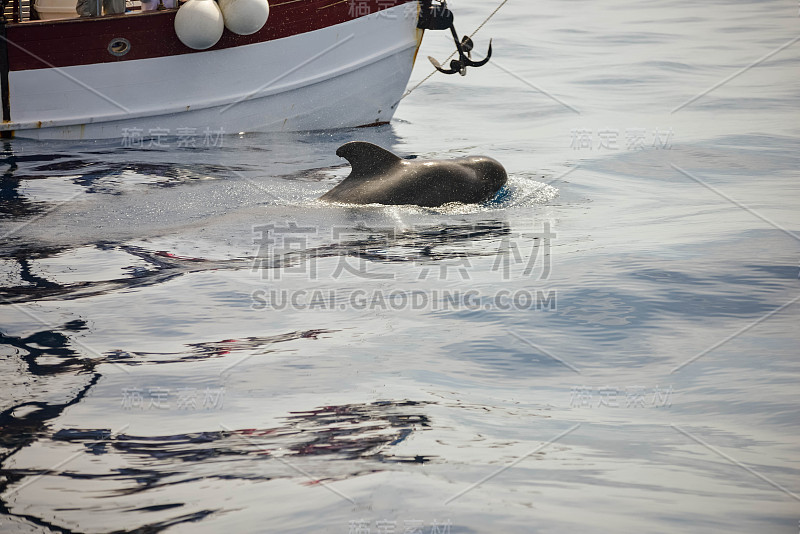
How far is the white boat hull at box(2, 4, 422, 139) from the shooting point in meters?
14.2

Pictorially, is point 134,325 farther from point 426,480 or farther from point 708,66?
point 708,66

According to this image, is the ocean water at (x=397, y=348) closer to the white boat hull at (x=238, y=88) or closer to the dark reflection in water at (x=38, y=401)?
the dark reflection in water at (x=38, y=401)

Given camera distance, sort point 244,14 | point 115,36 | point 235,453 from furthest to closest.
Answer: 1. point 244,14
2. point 115,36
3. point 235,453

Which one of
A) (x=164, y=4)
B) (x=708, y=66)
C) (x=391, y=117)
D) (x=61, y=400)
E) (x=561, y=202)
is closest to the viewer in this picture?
(x=61, y=400)

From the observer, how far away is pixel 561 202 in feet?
34.5

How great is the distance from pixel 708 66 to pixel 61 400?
64.4 feet

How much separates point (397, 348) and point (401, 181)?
13.9ft

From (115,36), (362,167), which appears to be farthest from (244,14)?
(362,167)

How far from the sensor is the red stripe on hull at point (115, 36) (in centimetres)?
1362

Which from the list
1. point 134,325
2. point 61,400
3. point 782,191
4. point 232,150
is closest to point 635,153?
point 782,191

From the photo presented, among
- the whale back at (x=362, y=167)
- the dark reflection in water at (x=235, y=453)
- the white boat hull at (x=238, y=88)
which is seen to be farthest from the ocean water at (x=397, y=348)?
the white boat hull at (x=238, y=88)

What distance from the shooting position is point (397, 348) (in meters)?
6.02

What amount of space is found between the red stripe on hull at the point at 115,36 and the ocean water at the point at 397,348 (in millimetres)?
1519

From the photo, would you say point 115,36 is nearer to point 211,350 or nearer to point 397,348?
point 211,350
